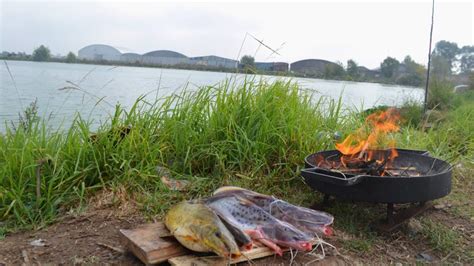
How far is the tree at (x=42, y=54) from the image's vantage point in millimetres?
4418

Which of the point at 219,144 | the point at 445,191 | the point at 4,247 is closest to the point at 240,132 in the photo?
the point at 219,144

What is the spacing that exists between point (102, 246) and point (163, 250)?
1.42 feet

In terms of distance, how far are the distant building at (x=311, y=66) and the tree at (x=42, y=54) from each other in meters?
2.68

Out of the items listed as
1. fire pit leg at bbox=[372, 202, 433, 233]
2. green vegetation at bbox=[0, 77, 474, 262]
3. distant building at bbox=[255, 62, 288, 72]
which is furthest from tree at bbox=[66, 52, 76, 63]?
fire pit leg at bbox=[372, 202, 433, 233]

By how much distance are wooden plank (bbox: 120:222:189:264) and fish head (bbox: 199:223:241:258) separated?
142 millimetres

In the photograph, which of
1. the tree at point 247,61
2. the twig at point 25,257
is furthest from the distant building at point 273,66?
the twig at point 25,257

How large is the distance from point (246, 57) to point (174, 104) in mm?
989

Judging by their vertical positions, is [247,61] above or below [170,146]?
above

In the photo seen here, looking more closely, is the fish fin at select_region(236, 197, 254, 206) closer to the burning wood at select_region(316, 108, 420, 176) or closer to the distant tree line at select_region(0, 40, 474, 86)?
the burning wood at select_region(316, 108, 420, 176)

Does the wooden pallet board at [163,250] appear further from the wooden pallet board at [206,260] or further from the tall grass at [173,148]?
the tall grass at [173,148]

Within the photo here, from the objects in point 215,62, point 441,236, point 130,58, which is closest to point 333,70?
point 215,62

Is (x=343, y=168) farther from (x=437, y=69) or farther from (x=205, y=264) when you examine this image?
(x=437, y=69)

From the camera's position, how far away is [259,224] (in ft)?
6.73

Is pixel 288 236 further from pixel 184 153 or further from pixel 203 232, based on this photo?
pixel 184 153
